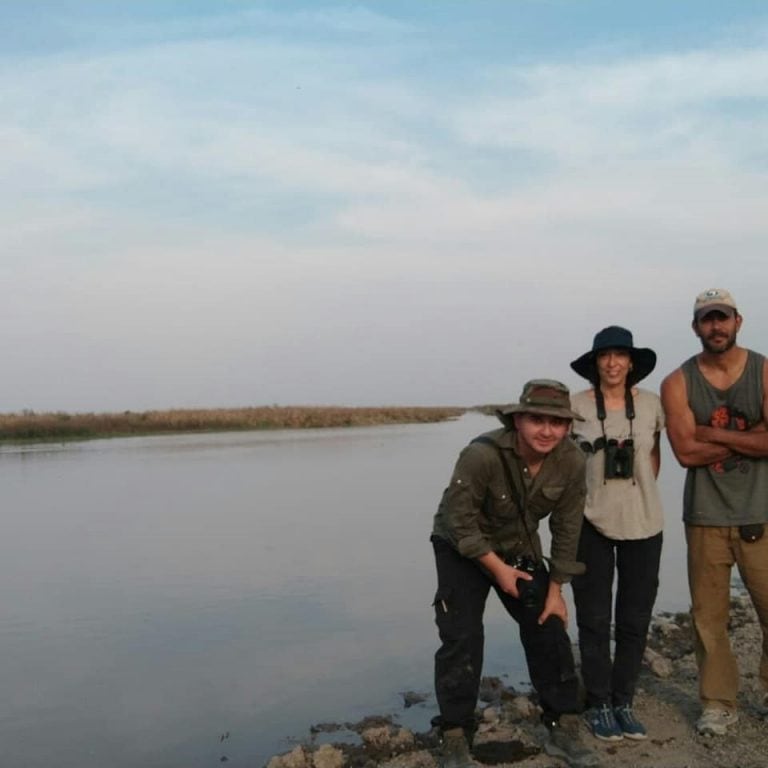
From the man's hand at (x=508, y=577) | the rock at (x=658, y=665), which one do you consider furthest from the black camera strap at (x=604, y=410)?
the rock at (x=658, y=665)

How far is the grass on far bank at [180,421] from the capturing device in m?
41.4

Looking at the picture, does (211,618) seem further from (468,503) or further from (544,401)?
(544,401)

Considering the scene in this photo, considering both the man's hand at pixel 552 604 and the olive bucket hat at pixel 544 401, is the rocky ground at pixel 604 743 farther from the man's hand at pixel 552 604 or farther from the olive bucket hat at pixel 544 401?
the olive bucket hat at pixel 544 401

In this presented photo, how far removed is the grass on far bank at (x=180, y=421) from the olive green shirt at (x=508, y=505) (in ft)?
125

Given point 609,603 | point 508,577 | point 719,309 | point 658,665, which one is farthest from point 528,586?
point 658,665

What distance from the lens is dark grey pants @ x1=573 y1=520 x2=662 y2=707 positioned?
15.7ft

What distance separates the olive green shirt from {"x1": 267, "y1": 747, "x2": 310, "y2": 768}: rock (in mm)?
1475

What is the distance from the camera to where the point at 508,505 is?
177 inches

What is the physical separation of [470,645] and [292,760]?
1294mm

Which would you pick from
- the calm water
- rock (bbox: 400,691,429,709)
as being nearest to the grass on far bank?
the calm water

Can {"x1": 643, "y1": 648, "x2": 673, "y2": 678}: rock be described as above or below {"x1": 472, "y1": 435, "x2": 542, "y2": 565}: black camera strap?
below

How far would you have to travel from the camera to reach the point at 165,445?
35562mm

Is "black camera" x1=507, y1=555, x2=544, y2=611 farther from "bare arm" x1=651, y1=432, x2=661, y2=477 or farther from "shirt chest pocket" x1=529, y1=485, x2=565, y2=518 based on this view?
"bare arm" x1=651, y1=432, x2=661, y2=477

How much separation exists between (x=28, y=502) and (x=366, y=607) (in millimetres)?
10469
